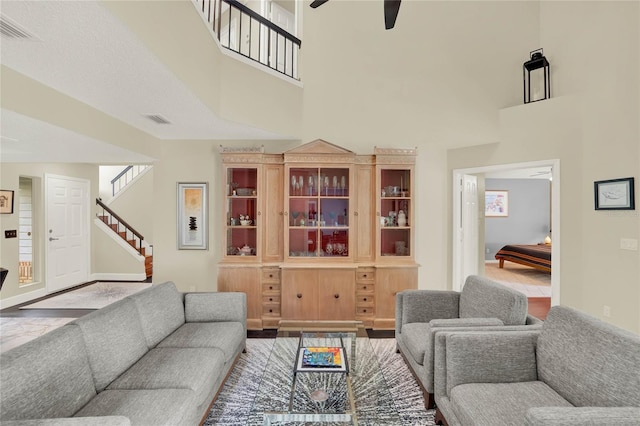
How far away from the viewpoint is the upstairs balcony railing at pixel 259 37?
3.35 metres

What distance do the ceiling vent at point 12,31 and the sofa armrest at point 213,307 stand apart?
2232 mm

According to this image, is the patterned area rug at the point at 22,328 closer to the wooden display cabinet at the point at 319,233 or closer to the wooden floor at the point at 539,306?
the wooden display cabinet at the point at 319,233

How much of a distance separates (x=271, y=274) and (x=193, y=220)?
52.1 inches

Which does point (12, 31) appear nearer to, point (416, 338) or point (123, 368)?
point (123, 368)

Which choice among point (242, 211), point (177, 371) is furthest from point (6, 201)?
point (177, 371)

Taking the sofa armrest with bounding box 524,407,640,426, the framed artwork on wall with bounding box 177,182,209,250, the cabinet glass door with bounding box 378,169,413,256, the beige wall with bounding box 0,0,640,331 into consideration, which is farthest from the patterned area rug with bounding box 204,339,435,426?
the framed artwork on wall with bounding box 177,182,209,250

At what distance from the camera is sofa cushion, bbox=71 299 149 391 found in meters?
1.88

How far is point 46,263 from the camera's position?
548cm

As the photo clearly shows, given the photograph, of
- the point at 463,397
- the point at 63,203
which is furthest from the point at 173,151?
the point at 463,397

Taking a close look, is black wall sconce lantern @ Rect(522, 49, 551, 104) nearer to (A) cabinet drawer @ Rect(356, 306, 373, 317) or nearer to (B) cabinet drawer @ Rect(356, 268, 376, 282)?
(B) cabinet drawer @ Rect(356, 268, 376, 282)

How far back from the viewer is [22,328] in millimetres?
3980

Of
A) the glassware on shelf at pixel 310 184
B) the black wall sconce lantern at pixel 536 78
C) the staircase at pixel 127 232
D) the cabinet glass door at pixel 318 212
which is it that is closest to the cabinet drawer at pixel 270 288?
the cabinet glass door at pixel 318 212

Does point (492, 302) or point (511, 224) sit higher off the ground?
point (511, 224)

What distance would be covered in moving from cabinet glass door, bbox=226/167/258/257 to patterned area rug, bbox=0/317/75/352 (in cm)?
243
